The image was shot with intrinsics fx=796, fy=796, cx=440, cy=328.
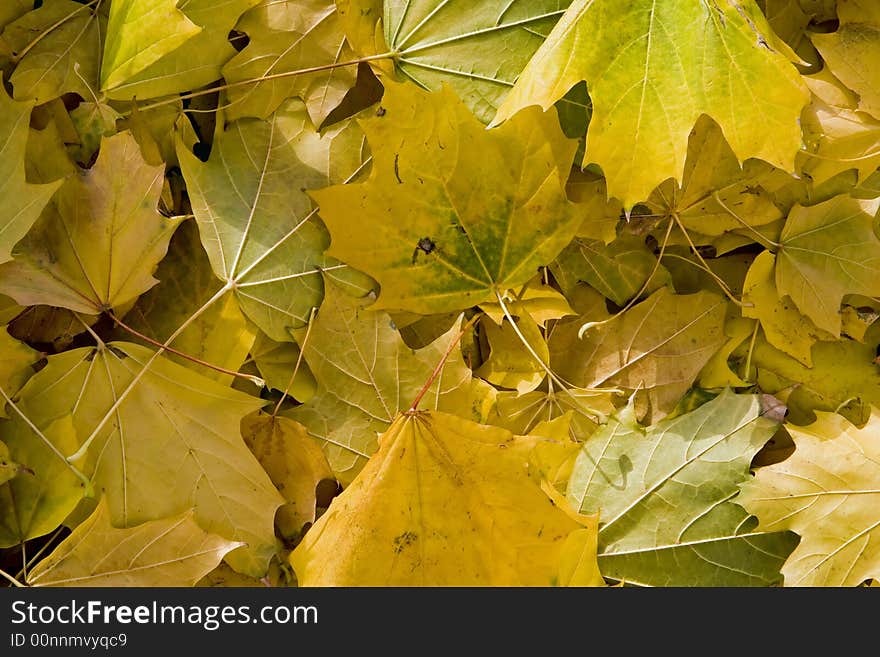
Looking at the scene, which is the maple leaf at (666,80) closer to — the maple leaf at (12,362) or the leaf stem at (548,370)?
the leaf stem at (548,370)

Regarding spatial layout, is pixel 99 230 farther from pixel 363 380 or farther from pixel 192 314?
pixel 363 380

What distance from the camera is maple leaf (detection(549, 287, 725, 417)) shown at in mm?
908

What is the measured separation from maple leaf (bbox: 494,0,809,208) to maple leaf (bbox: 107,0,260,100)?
33cm

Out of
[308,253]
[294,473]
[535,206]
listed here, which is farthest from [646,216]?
[294,473]

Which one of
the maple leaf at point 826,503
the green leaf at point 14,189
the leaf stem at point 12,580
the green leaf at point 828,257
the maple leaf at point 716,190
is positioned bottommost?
the maple leaf at point 826,503

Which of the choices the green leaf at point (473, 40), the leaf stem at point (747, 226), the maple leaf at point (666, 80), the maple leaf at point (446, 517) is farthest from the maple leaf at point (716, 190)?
the maple leaf at point (446, 517)

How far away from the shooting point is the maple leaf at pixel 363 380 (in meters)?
0.86

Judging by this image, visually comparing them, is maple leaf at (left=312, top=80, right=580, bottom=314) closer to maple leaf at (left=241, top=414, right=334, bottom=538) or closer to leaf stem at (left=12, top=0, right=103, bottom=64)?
maple leaf at (left=241, top=414, right=334, bottom=538)

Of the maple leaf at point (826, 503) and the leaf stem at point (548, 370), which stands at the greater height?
the leaf stem at point (548, 370)

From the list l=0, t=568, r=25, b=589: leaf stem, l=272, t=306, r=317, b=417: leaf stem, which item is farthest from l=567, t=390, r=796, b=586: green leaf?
l=0, t=568, r=25, b=589: leaf stem

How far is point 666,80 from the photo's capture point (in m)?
0.76

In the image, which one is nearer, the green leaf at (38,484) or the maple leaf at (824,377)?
the green leaf at (38,484)

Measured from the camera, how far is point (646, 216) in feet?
3.00

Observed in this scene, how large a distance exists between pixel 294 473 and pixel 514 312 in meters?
0.30
